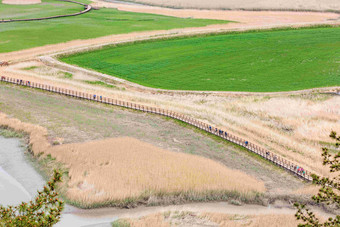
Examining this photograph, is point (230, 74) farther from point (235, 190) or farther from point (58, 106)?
point (235, 190)

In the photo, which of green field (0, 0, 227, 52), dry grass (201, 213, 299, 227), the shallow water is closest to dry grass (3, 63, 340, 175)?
dry grass (201, 213, 299, 227)

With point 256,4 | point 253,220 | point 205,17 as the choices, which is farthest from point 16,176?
point 256,4

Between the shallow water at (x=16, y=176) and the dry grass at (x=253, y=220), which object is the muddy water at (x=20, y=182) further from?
the dry grass at (x=253, y=220)

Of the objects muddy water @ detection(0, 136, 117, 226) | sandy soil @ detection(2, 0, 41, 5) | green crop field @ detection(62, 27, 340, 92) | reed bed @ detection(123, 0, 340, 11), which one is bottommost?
muddy water @ detection(0, 136, 117, 226)

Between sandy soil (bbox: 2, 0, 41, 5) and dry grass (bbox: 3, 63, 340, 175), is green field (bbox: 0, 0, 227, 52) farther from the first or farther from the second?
dry grass (bbox: 3, 63, 340, 175)

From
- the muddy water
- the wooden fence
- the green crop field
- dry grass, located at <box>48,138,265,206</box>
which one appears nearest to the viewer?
the muddy water

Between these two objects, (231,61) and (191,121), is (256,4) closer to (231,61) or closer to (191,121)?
(231,61)
